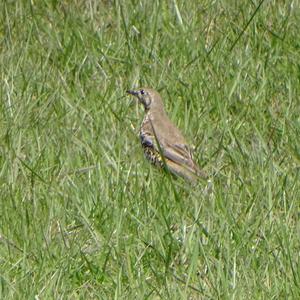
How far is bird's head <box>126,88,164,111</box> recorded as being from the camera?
348 inches

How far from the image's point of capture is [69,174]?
26.1ft

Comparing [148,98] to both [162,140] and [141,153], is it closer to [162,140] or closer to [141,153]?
[162,140]

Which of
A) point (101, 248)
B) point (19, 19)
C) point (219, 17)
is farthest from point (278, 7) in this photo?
point (101, 248)

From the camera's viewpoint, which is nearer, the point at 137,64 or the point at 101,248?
the point at 101,248

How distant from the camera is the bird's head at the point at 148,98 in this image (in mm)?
8852

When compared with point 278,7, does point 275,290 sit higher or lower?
higher

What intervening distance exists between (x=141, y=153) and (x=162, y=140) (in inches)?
11.0

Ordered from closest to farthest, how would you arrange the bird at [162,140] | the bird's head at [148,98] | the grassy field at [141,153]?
the grassy field at [141,153] → the bird at [162,140] → the bird's head at [148,98]

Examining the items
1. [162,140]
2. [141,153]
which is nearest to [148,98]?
[162,140]

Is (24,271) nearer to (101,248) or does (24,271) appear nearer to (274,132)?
(101,248)

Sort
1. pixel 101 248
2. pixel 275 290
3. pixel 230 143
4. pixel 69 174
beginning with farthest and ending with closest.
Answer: pixel 230 143
pixel 69 174
pixel 101 248
pixel 275 290

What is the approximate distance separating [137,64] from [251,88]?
866mm

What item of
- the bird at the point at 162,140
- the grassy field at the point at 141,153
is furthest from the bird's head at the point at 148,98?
the grassy field at the point at 141,153

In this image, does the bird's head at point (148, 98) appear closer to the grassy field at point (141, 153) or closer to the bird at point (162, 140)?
the bird at point (162, 140)
